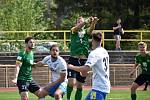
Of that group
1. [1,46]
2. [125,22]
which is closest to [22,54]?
[1,46]

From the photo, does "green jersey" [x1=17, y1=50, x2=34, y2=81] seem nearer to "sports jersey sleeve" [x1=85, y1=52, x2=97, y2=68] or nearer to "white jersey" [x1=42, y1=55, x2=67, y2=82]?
"white jersey" [x1=42, y1=55, x2=67, y2=82]

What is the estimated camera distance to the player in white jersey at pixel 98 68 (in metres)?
12.9

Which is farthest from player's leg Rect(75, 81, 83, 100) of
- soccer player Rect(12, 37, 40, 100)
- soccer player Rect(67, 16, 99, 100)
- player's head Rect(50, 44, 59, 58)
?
player's head Rect(50, 44, 59, 58)

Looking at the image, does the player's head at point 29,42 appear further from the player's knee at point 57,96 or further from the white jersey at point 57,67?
the player's knee at point 57,96

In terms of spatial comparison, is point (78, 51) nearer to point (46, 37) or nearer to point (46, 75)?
point (46, 75)

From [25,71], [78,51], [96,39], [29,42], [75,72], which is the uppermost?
[96,39]

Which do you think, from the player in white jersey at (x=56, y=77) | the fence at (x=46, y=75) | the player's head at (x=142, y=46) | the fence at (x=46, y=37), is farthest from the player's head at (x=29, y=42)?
the fence at (x=46, y=37)

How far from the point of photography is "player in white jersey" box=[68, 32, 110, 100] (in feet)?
42.5

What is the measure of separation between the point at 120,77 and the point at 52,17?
3518cm

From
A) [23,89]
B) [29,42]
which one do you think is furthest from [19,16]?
[23,89]

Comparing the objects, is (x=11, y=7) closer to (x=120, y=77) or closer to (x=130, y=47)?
(x=130, y=47)

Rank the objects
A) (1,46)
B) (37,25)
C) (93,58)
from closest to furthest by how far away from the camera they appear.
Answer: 1. (93,58)
2. (1,46)
3. (37,25)

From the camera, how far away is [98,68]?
13.1 metres

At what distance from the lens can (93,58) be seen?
42.4 feet
